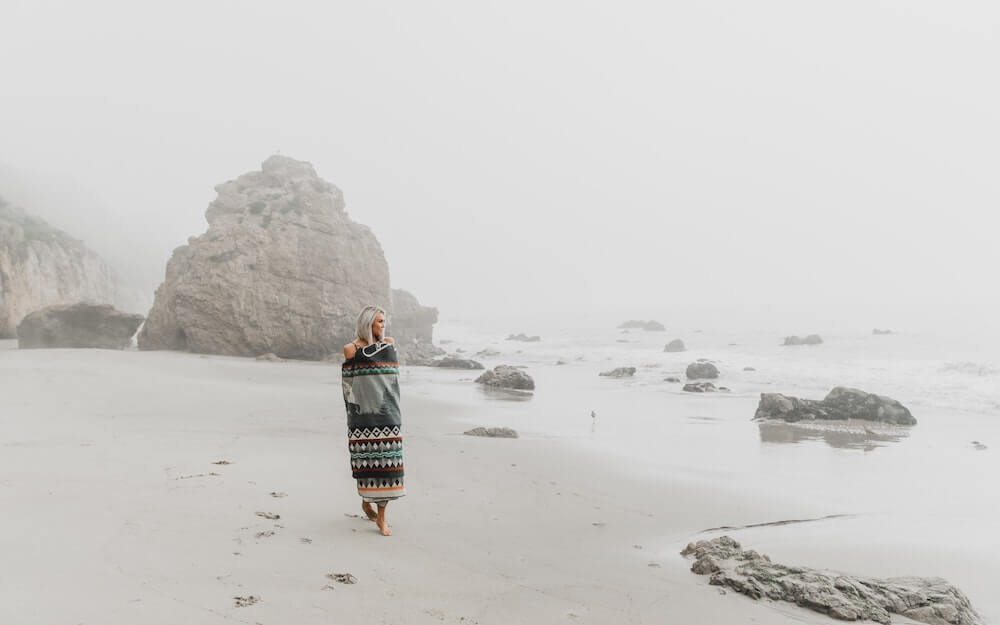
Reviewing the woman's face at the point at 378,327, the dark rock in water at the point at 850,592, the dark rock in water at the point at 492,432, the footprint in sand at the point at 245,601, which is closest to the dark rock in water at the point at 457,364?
the dark rock in water at the point at 492,432

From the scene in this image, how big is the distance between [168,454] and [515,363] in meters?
25.9

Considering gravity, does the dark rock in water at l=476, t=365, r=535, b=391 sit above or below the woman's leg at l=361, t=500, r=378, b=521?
above

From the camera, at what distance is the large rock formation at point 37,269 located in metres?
26.4

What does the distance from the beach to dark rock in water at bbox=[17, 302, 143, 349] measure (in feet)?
43.0

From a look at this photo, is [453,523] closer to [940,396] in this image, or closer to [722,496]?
[722,496]

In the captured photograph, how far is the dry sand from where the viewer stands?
3.59m

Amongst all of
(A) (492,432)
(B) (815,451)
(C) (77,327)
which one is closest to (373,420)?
(A) (492,432)

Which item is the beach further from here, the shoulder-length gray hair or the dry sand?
the shoulder-length gray hair

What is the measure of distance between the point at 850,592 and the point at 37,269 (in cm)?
3434

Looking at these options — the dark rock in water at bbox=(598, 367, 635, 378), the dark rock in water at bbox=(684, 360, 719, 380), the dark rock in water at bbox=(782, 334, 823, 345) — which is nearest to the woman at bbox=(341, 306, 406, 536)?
the dark rock in water at bbox=(598, 367, 635, 378)

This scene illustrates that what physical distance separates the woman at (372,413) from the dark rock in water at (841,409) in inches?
463

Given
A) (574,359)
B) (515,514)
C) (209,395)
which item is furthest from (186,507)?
(574,359)

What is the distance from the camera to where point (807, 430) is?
13.7 metres

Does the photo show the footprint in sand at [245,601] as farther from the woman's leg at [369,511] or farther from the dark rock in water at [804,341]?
the dark rock in water at [804,341]
